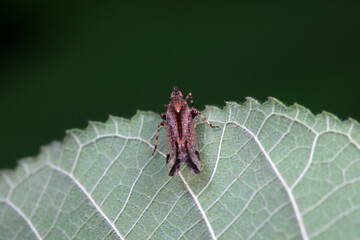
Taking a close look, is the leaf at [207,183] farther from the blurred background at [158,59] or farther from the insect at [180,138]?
the blurred background at [158,59]

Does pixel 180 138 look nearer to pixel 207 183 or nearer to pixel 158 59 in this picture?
pixel 207 183

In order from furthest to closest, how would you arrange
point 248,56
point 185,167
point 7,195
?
point 248,56, point 7,195, point 185,167

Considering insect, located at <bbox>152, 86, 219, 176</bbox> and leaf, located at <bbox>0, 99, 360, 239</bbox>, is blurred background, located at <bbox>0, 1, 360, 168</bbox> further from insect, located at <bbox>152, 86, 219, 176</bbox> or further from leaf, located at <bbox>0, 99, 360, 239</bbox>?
leaf, located at <bbox>0, 99, 360, 239</bbox>

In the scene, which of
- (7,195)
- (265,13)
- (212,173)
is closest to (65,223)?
(7,195)

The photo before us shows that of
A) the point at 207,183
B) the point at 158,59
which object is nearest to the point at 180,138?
the point at 207,183

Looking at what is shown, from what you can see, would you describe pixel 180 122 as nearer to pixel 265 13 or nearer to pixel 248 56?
pixel 248 56

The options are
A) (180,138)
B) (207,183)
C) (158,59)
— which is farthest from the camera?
(158,59)

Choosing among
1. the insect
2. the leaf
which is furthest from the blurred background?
the leaf
